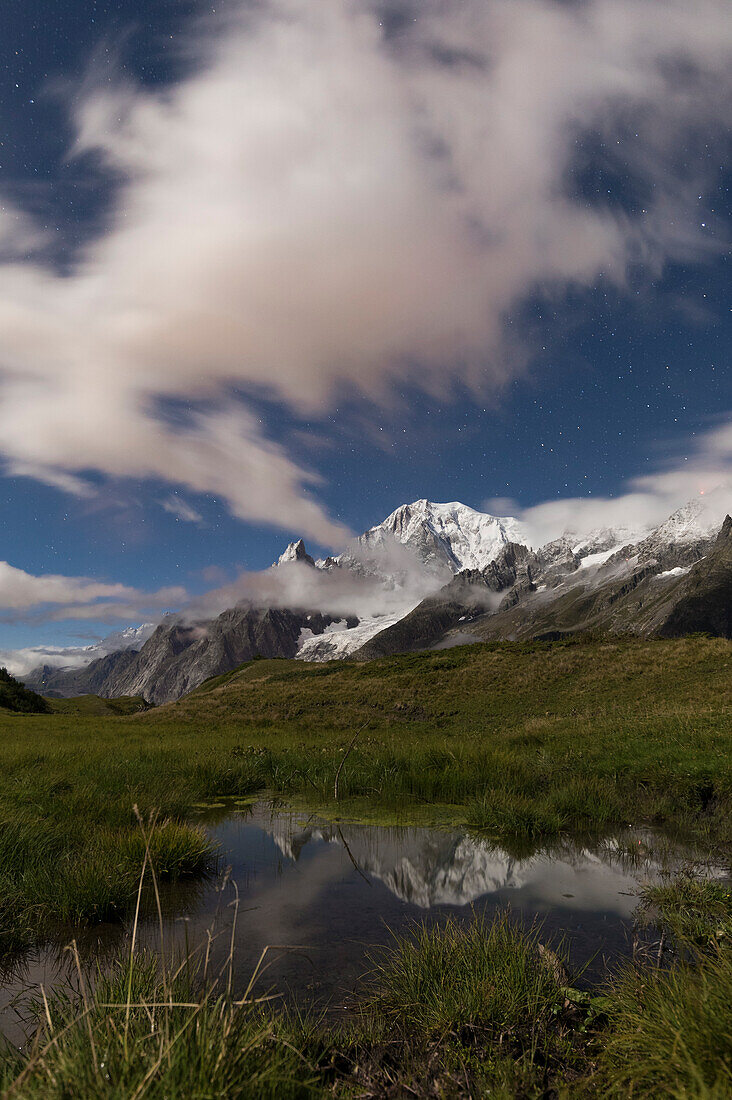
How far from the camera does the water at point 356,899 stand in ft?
21.4

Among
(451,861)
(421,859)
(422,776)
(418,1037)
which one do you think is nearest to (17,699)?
(422,776)

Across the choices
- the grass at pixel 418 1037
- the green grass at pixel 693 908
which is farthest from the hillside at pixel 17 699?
the grass at pixel 418 1037

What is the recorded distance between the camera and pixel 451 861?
35.0 ft

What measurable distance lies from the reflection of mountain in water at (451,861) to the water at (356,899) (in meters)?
0.03

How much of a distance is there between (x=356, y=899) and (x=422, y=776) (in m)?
8.25

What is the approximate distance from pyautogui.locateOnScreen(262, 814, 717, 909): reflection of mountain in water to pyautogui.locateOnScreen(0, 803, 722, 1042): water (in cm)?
3


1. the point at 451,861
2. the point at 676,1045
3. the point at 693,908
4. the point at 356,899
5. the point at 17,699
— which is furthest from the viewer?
the point at 17,699

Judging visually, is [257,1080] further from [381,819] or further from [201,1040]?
[381,819]

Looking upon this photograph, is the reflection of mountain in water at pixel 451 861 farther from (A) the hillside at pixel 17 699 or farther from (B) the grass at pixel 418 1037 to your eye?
(A) the hillside at pixel 17 699

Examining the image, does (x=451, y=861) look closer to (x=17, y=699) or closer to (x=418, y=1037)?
(x=418, y=1037)

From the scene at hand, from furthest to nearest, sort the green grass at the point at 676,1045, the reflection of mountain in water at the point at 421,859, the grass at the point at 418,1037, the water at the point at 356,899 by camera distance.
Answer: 1. the reflection of mountain in water at the point at 421,859
2. the water at the point at 356,899
3. the green grass at the point at 676,1045
4. the grass at the point at 418,1037

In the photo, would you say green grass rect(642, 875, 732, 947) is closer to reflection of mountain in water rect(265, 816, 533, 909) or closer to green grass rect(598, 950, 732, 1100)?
reflection of mountain in water rect(265, 816, 533, 909)

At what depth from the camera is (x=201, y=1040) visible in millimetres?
3455

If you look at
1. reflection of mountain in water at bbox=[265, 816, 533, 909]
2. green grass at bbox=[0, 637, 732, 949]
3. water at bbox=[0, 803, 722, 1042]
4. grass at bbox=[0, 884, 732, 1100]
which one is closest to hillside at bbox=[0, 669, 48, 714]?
green grass at bbox=[0, 637, 732, 949]
